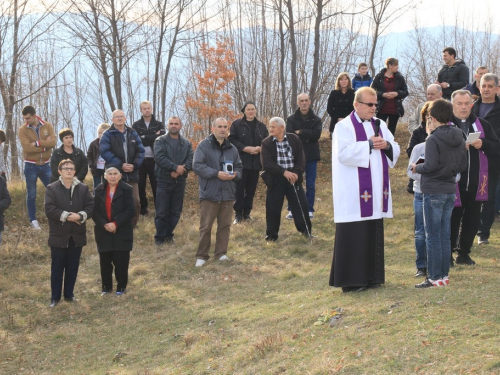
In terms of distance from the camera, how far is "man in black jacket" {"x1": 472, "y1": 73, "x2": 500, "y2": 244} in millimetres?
9047

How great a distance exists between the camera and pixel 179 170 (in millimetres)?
11703

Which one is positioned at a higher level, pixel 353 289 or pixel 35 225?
pixel 35 225

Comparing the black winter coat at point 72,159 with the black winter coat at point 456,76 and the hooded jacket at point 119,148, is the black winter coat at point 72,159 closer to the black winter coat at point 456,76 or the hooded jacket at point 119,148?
the hooded jacket at point 119,148

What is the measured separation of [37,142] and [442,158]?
28.9 ft

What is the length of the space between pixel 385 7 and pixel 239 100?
7.29m

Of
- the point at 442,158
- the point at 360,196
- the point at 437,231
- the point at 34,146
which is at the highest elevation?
the point at 34,146

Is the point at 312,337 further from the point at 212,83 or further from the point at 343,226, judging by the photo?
the point at 212,83

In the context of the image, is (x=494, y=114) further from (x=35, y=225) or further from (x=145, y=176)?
(x=35, y=225)

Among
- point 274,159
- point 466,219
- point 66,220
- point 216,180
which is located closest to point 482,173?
point 466,219

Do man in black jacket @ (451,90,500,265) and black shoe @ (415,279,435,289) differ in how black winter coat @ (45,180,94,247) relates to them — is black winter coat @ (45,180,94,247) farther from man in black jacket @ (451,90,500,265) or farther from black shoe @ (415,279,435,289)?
man in black jacket @ (451,90,500,265)

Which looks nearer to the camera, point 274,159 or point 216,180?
point 216,180

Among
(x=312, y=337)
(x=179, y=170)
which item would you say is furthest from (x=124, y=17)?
(x=312, y=337)

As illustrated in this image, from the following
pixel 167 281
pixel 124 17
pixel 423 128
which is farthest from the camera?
pixel 124 17

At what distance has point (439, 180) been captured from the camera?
700 centimetres
